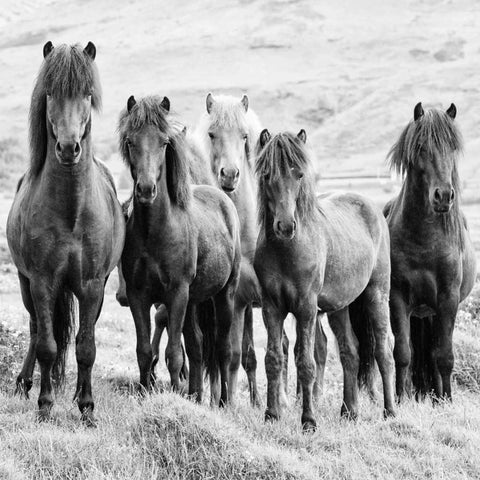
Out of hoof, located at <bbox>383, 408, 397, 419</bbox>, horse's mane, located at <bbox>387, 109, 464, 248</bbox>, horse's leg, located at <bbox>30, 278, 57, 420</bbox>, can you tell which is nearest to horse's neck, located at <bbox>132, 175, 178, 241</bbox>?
horse's leg, located at <bbox>30, 278, 57, 420</bbox>

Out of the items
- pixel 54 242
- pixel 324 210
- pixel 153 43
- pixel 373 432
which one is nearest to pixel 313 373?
pixel 373 432

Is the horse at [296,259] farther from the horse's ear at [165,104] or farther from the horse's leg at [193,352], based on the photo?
the horse's leg at [193,352]

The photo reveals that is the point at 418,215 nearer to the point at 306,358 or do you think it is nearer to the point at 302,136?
the point at 302,136

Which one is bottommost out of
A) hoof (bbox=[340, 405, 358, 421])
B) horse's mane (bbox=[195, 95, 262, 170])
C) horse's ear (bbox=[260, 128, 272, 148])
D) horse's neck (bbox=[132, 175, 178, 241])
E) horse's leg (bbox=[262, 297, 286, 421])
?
hoof (bbox=[340, 405, 358, 421])

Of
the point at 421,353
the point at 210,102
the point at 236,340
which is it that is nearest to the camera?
the point at 236,340

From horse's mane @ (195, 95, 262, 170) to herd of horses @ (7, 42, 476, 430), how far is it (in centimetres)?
2

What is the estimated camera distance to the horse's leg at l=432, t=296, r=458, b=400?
7996 millimetres

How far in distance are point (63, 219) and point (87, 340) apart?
0.90 metres

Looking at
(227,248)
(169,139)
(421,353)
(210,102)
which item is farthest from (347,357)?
(210,102)

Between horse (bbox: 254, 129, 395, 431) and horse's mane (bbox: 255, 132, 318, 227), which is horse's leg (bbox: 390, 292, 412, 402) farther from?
horse's mane (bbox: 255, 132, 318, 227)

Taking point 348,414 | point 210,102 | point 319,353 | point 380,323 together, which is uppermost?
point 210,102

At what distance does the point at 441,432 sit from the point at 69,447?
8.58 feet

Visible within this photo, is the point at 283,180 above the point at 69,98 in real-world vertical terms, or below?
below

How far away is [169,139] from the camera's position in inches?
279
